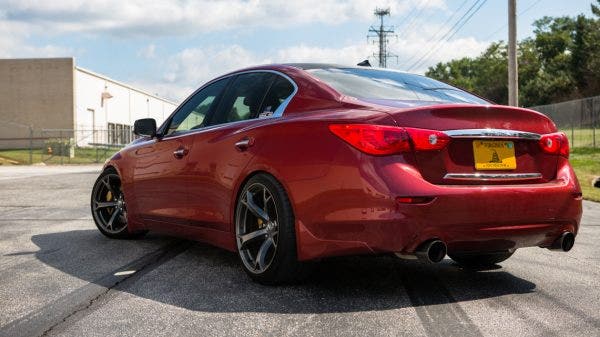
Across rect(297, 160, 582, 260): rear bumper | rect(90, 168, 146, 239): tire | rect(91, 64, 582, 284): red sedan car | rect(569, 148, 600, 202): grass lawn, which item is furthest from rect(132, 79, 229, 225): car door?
rect(569, 148, 600, 202): grass lawn

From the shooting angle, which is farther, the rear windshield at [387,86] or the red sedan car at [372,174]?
the rear windshield at [387,86]

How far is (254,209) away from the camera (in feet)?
14.8

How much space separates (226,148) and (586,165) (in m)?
20.4

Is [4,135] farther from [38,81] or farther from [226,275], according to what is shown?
[226,275]

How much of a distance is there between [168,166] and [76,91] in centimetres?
4405

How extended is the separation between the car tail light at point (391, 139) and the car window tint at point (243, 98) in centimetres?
120

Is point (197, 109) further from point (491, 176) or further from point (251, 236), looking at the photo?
point (491, 176)

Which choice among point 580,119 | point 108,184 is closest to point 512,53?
point 580,119

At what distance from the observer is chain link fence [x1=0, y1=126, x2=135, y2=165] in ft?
127

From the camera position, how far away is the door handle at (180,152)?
549 cm

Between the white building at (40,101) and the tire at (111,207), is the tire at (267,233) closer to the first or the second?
the tire at (111,207)

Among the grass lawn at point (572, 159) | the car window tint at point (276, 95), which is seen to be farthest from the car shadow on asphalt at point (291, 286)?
the grass lawn at point (572, 159)

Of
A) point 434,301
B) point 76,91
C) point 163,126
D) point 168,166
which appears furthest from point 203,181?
point 76,91

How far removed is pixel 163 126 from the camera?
→ 6156 millimetres
